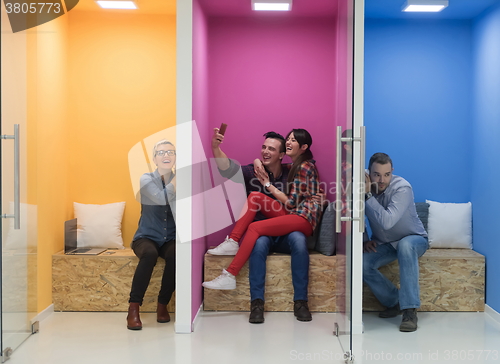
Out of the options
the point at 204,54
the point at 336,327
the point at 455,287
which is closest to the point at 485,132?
the point at 455,287

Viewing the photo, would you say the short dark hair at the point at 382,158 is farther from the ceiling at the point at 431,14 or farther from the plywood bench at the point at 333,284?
the ceiling at the point at 431,14

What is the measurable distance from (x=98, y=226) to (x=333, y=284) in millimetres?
1994

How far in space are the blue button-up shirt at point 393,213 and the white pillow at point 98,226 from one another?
6.85ft

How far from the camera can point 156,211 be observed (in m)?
3.58

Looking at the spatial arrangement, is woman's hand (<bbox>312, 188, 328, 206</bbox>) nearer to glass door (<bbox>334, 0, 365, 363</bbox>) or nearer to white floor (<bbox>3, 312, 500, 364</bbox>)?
glass door (<bbox>334, 0, 365, 363</bbox>)

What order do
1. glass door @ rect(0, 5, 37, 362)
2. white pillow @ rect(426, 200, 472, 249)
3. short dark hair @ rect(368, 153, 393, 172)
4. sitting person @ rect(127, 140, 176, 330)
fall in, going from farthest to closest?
white pillow @ rect(426, 200, 472, 249) < short dark hair @ rect(368, 153, 393, 172) < sitting person @ rect(127, 140, 176, 330) < glass door @ rect(0, 5, 37, 362)

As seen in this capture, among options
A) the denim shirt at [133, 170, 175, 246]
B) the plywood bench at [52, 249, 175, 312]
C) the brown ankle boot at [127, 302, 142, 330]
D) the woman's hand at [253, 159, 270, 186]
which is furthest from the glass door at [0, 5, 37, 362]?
the woman's hand at [253, 159, 270, 186]

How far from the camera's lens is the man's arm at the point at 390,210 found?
3320 mm

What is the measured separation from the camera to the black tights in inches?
132

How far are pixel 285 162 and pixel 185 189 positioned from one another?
1.32 meters

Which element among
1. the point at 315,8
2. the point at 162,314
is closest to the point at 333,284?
the point at 162,314

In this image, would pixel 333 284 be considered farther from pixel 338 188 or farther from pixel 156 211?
pixel 156 211

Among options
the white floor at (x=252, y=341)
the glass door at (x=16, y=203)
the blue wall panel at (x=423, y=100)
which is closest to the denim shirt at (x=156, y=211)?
the white floor at (x=252, y=341)

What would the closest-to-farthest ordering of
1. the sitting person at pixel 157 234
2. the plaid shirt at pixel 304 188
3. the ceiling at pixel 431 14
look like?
the sitting person at pixel 157 234, the ceiling at pixel 431 14, the plaid shirt at pixel 304 188
